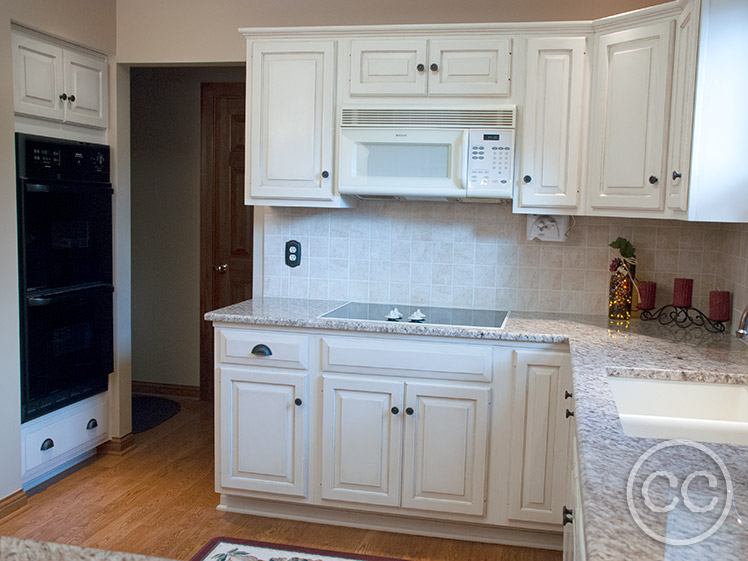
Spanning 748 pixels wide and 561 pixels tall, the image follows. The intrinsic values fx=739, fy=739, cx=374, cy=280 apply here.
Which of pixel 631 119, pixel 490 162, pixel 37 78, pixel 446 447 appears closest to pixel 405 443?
pixel 446 447

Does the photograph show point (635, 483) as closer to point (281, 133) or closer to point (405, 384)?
point (405, 384)

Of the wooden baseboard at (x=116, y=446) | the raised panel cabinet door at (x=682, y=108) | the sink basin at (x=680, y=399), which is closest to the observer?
the sink basin at (x=680, y=399)

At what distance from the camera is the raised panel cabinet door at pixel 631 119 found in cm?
278

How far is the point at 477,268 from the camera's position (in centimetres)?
342

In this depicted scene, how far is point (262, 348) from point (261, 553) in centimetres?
79

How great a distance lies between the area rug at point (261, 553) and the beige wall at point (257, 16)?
220cm

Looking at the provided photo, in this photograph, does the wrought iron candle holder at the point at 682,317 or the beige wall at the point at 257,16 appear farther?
the beige wall at the point at 257,16

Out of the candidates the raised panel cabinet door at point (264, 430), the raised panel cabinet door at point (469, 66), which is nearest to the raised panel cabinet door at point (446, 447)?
the raised panel cabinet door at point (264, 430)

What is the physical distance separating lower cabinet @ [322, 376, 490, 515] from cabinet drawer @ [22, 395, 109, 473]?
1.33m

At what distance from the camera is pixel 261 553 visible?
284 cm

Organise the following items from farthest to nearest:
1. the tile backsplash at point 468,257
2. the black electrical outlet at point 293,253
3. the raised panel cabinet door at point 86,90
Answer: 1. the black electrical outlet at point 293,253
2. the raised panel cabinet door at point 86,90
3. the tile backsplash at point 468,257

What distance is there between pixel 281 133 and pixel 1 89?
44.4 inches

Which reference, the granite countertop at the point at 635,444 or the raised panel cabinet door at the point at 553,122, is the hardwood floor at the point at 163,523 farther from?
the raised panel cabinet door at the point at 553,122

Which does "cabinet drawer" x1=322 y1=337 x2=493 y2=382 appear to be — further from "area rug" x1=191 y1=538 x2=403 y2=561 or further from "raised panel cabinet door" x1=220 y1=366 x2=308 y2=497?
"area rug" x1=191 y1=538 x2=403 y2=561
